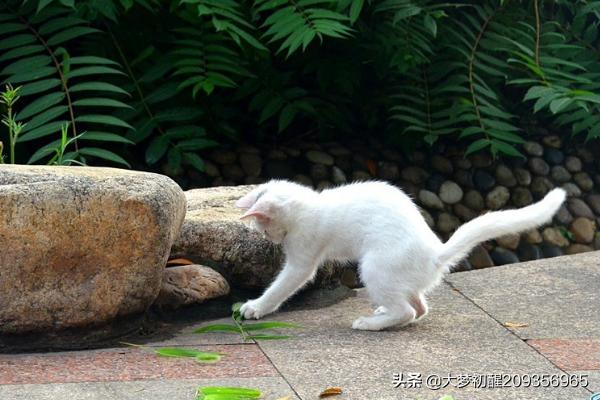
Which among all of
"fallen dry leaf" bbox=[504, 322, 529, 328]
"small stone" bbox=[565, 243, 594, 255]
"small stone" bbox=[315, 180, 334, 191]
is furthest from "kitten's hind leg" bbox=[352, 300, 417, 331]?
"small stone" bbox=[565, 243, 594, 255]

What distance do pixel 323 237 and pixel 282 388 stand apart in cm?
134

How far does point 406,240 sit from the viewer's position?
16.0ft

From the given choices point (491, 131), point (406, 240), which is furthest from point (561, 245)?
point (406, 240)

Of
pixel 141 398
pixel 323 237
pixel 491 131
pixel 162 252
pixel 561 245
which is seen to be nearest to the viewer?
pixel 141 398

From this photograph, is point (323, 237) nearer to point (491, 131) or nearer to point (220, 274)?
point (220, 274)

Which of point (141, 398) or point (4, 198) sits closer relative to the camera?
point (141, 398)

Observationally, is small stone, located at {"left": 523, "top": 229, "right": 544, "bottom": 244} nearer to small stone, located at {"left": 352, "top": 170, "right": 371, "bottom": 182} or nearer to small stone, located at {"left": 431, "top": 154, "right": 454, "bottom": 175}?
small stone, located at {"left": 431, "top": 154, "right": 454, "bottom": 175}

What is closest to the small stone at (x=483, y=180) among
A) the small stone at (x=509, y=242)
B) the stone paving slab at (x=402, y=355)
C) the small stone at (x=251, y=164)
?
the small stone at (x=509, y=242)

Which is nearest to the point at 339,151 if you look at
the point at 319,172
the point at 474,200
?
the point at 319,172

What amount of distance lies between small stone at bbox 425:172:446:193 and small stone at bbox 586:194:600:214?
1.15m

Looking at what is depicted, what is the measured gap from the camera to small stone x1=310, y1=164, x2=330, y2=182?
7.25 meters

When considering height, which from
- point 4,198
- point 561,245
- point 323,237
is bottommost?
point 561,245

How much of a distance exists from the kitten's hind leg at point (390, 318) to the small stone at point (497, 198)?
8.74 ft

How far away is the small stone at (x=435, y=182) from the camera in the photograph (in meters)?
7.39
